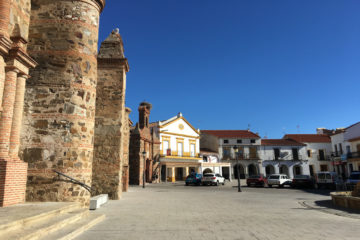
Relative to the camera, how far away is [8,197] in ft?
20.6

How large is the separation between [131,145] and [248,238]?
76.1 feet

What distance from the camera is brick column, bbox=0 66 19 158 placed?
21.4 feet

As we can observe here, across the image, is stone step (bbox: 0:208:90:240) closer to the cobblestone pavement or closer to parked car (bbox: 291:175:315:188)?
the cobblestone pavement

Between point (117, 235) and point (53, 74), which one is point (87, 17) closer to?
point (53, 74)

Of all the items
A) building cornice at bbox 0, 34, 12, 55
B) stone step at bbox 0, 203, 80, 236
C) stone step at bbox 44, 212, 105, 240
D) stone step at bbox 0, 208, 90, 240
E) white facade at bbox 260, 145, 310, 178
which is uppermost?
building cornice at bbox 0, 34, 12, 55

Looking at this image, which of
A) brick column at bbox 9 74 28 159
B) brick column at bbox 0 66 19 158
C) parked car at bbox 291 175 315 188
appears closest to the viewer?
brick column at bbox 0 66 19 158

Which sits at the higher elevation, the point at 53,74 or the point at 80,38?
the point at 80,38

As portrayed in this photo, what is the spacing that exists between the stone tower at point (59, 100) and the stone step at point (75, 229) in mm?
1849

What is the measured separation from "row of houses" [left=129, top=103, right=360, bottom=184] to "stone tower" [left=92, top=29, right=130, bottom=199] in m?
15.1

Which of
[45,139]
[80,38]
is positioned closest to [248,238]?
[45,139]

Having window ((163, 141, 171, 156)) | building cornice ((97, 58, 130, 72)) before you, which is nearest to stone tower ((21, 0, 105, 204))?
building cornice ((97, 58, 130, 72))

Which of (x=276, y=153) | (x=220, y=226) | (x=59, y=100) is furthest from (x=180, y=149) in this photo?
(x=220, y=226)

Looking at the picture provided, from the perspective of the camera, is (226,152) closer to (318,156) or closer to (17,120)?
(318,156)

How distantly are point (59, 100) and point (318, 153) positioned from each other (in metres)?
45.5
